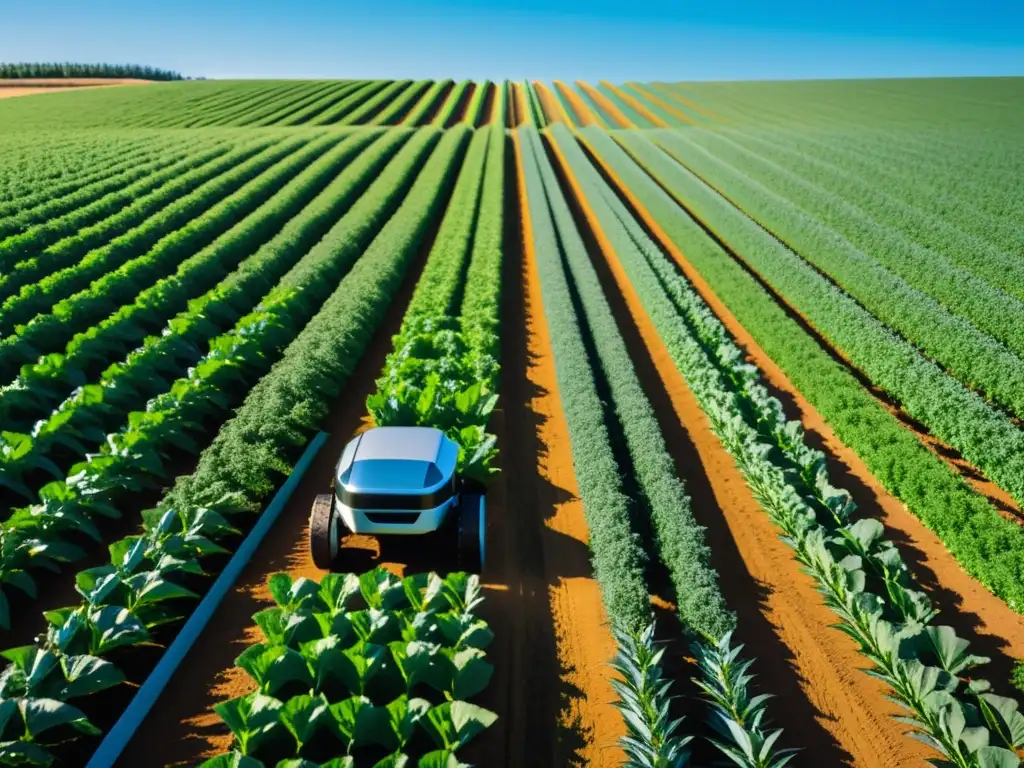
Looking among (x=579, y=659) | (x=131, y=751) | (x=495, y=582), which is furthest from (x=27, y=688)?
(x=579, y=659)

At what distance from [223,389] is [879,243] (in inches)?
895

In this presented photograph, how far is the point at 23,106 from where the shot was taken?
54656 mm

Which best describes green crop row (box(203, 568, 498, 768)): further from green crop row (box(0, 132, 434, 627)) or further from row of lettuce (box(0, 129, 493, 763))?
green crop row (box(0, 132, 434, 627))

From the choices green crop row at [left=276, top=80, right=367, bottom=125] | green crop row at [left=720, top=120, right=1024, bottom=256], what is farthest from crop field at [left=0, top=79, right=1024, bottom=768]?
green crop row at [left=276, top=80, right=367, bottom=125]

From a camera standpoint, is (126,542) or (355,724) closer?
(355,724)

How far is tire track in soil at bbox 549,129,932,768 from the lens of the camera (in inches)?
255

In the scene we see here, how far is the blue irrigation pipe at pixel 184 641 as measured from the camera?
5.81 meters

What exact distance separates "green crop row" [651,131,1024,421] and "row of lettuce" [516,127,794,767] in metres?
7.97

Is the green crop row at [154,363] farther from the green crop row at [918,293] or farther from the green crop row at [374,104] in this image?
the green crop row at [374,104]

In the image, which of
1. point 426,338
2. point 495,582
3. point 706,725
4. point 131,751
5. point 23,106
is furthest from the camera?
point 23,106

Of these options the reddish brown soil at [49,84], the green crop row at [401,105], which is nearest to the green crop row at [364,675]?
the green crop row at [401,105]

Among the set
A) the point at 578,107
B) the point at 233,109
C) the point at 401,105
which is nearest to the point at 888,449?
the point at 233,109

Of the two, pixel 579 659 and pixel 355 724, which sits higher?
pixel 355 724

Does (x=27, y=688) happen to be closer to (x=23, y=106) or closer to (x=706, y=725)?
(x=706, y=725)
